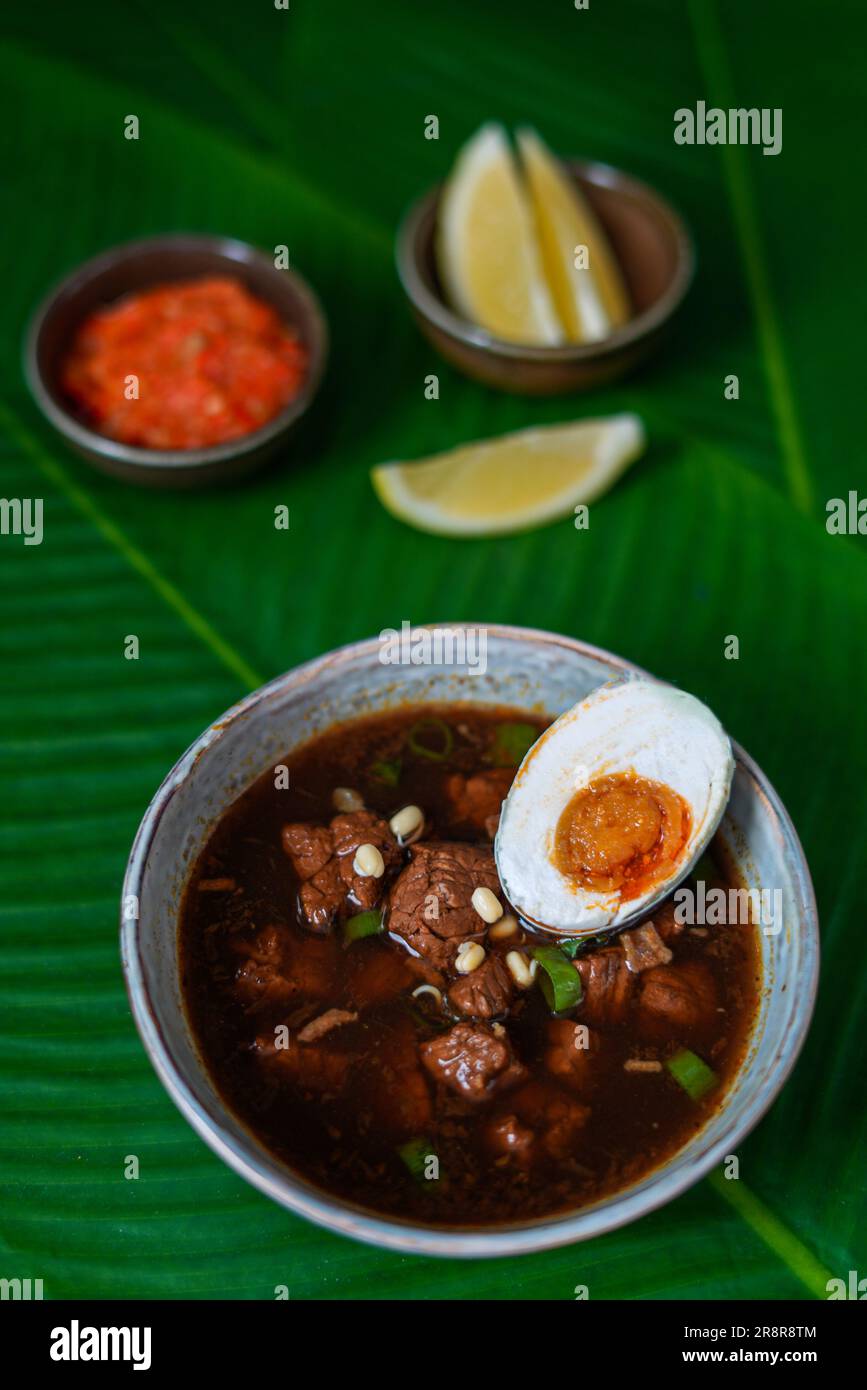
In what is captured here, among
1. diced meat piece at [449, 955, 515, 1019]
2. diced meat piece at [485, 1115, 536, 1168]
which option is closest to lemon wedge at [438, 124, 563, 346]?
diced meat piece at [449, 955, 515, 1019]

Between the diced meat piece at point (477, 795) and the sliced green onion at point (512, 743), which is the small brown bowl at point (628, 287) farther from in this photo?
the diced meat piece at point (477, 795)

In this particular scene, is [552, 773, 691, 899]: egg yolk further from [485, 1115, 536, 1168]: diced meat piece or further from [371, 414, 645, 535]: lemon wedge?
[371, 414, 645, 535]: lemon wedge

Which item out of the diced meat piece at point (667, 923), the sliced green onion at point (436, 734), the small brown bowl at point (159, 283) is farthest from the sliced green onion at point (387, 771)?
the small brown bowl at point (159, 283)

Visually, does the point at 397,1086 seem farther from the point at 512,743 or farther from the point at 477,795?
the point at 512,743

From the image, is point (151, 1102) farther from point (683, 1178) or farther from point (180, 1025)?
point (683, 1178)

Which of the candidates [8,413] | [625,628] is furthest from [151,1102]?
[8,413]

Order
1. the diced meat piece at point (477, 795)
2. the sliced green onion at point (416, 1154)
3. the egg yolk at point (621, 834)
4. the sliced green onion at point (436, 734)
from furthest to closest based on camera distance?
the sliced green onion at point (436, 734) < the diced meat piece at point (477, 795) < the egg yolk at point (621, 834) < the sliced green onion at point (416, 1154)

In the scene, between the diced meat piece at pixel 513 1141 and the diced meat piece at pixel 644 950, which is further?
the diced meat piece at pixel 644 950
